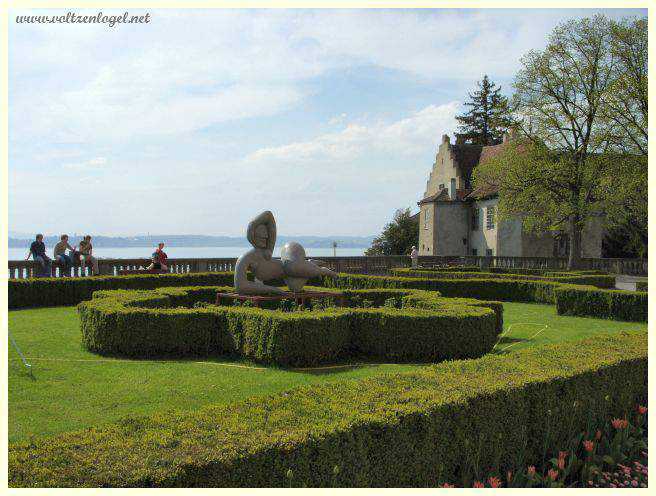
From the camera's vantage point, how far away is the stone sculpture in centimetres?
1462

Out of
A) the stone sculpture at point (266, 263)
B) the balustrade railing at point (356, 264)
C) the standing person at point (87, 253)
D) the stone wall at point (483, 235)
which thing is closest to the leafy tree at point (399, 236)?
the stone wall at point (483, 235)

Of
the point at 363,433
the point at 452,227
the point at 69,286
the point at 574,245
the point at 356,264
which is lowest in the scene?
the point at 363,433

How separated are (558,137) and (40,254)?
30123 mm

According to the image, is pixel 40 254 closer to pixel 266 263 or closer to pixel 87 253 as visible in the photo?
pixel 87 253

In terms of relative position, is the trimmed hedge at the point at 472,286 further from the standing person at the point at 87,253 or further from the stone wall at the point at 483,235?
the stone wall at the point at 483,235

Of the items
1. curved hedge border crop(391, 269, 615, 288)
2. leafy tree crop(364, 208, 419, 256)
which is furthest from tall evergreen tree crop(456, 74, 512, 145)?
curved hedge border crop(391, 269, 615, 288)

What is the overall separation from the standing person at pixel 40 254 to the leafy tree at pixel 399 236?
131ft

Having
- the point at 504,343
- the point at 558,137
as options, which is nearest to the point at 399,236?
the point at 558,137

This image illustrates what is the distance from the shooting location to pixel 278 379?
955cm

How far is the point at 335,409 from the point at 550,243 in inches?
1669

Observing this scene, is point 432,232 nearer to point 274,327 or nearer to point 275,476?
point 274,327

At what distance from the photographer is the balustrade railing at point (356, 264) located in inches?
946

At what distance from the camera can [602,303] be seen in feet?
59.3

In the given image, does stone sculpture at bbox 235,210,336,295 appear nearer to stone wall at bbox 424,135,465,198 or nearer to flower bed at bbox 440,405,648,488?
flower bed at bbox 440,405,648,488
